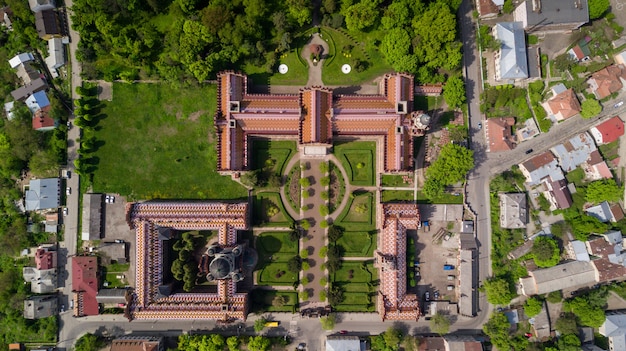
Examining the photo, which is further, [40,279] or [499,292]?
[40,279]

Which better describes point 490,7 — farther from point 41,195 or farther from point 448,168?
point 41,195

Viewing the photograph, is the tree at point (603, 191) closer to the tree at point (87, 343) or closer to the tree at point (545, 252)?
the tree at point (545, 252)

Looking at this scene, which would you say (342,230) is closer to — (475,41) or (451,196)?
(451,196)

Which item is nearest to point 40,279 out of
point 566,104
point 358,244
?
point 358,244

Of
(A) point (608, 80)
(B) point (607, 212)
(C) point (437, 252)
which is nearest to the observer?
(A) point (608, 80)

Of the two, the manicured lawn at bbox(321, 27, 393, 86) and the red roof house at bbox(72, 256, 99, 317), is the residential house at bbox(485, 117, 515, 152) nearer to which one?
the manicured lawn at bbox(321, 27, 393, 86)

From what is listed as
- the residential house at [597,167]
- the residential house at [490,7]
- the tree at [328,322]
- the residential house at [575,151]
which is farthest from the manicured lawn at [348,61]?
the tree at [328,322]

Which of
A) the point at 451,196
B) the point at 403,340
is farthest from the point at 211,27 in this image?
the point at 403,340
